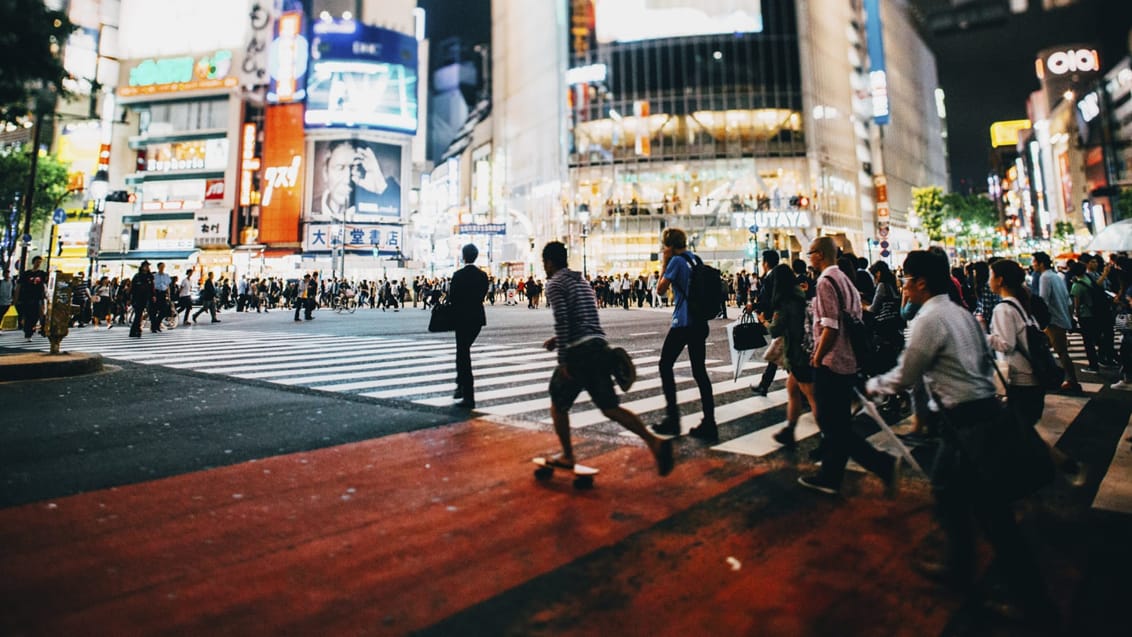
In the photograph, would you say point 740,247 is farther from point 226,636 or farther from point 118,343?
point 226,636

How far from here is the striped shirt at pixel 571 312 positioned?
12.4 feet

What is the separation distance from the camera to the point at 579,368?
3.64 metres

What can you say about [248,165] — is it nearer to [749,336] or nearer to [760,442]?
[749,336]

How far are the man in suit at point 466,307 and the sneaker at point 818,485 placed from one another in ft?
12.0

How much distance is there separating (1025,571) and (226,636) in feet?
10.1

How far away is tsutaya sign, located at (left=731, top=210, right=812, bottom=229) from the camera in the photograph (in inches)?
1828

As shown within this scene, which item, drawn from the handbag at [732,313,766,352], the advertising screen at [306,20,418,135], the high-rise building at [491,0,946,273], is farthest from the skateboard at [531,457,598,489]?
the advertising screen at [306,20,418,135]

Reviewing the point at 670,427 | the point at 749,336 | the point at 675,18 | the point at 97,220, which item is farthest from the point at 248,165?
the point at 670,427

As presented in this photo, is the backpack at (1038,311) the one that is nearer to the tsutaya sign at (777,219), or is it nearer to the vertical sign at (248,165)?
the tsutaya sign at (777,219)

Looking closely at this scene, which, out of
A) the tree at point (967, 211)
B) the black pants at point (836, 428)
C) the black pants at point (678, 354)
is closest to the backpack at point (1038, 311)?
the black pants at point (678, 354)

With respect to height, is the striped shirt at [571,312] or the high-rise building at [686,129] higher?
the high-rise building at [686,129]

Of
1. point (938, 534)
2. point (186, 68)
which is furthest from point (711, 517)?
point (186, 68)

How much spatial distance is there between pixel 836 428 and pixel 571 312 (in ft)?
6.23

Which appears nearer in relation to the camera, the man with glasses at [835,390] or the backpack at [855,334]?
the man with glasses at [835,390]
